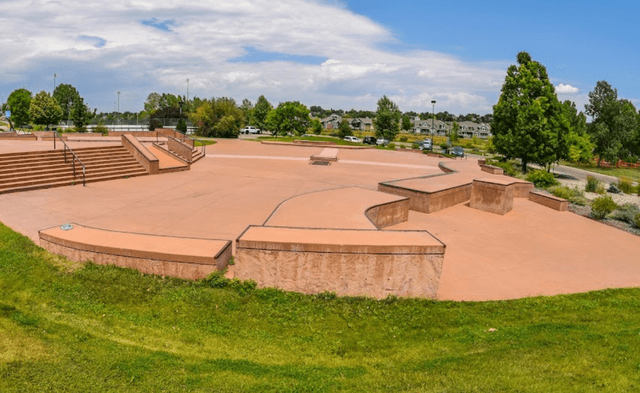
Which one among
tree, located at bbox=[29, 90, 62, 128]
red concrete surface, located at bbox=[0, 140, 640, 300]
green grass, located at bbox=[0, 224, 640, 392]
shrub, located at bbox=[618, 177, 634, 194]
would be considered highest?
tree, located at bbox=[29, 90, 62, 128]

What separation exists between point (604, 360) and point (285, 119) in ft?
195

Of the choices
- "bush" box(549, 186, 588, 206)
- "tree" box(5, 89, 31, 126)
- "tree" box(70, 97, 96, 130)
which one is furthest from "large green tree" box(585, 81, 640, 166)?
"tree" box(5, 89, 31, 126)

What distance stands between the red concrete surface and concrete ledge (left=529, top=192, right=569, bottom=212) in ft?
1.42

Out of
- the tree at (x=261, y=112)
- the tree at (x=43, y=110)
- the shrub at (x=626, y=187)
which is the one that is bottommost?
the shrub at (x=626, y=187)

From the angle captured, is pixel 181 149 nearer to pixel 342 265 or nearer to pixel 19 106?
pixel 342 265

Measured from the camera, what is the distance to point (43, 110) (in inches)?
Answer: 1853

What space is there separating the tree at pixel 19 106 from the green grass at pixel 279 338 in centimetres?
7303

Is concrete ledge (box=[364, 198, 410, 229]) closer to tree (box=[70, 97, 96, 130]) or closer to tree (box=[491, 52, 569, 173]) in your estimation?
tree (box=[491, 52, 569, 173])

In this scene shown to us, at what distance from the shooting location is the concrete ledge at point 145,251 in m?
7.90

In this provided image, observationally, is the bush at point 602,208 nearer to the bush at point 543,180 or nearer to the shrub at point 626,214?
the shrub at point 626,214

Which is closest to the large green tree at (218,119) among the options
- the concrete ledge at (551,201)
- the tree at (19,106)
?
the tree at (19,106)

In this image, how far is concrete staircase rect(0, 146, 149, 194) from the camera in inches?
588

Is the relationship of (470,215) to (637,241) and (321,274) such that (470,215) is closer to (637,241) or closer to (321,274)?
(637,241)

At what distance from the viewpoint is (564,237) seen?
13.1m
